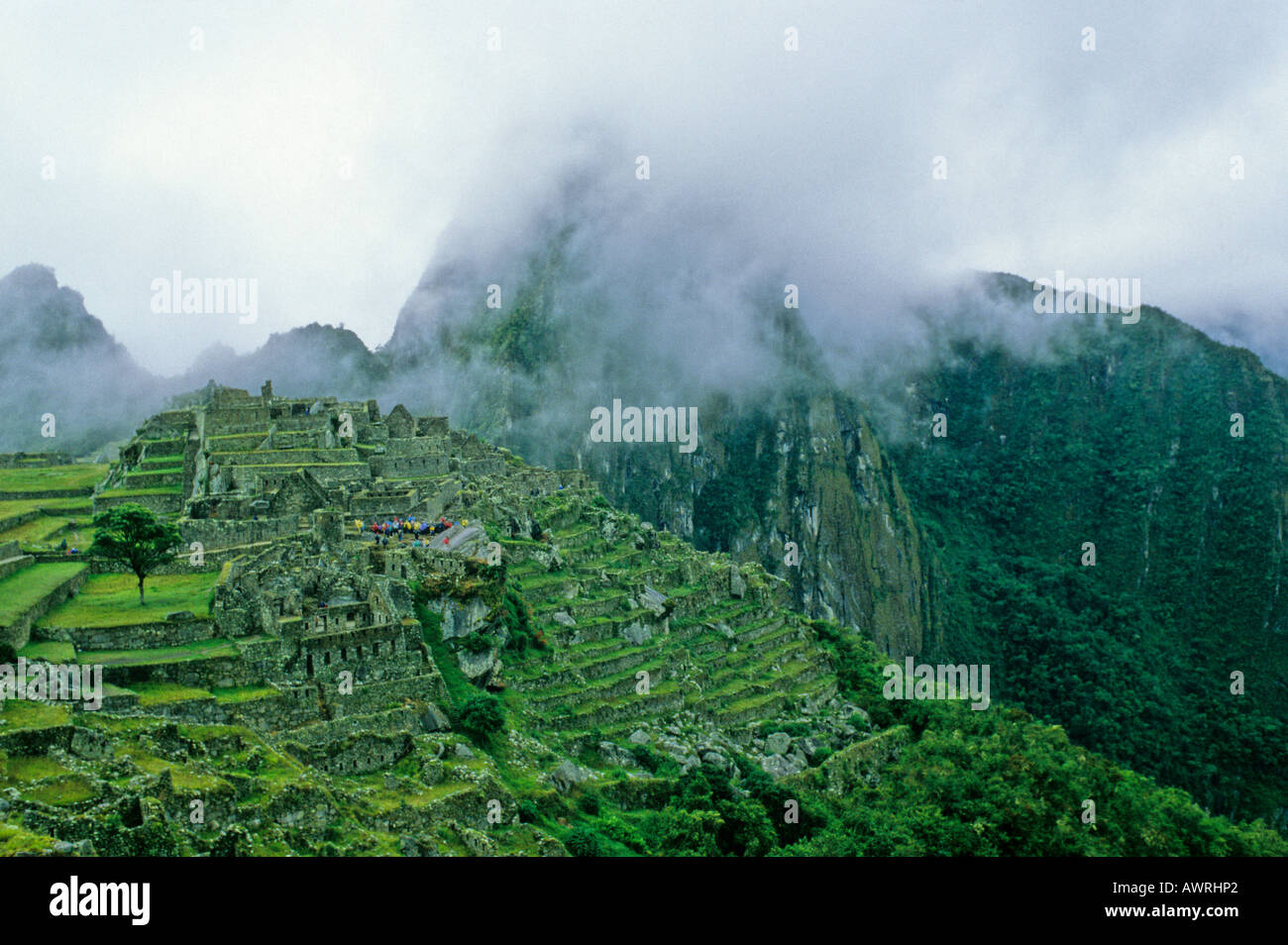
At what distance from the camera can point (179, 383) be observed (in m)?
98.9

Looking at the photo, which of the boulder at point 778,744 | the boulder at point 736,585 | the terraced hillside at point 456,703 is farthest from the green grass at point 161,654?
the boulder at point 736,585

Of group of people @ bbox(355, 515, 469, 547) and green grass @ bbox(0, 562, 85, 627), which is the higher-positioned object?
group of people @ bbox(355, 515, 469, 547)

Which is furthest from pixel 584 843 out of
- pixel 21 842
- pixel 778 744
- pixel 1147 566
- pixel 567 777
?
pixel 1147 566

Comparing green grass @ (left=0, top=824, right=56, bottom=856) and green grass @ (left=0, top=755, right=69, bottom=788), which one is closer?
green grass @ (left=0, top=824, right=56, bottom=856)

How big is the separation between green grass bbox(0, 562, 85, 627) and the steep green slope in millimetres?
91349

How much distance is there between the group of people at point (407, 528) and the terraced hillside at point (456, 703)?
23 centimetres

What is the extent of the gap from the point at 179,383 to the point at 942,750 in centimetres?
8630

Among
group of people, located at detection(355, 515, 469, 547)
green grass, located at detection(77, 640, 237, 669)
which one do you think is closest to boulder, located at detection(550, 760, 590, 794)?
green grass, located at detection(77, 640, 237, 669)

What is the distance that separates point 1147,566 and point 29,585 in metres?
160

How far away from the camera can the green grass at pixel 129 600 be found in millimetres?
23578

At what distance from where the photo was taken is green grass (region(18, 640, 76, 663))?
20703mm

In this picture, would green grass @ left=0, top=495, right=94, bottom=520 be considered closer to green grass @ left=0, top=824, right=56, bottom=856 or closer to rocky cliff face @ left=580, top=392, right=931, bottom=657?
green grass @ left=0, top=824, right=56, bottom=856

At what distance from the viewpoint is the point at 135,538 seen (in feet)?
87.1
